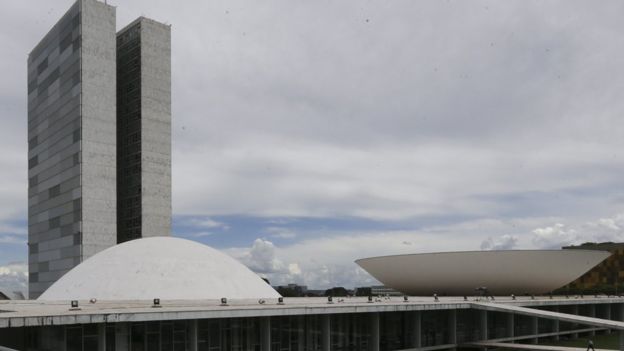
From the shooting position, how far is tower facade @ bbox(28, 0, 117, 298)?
8662cm

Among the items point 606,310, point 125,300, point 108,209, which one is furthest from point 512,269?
point 108,209

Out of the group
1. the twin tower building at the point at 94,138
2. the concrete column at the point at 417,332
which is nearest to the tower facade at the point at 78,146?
the twin tower building at the point at 94,138

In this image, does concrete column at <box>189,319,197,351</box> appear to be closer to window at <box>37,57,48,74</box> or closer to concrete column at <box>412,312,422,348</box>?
concrete column at <box>412,312,422,348</box>

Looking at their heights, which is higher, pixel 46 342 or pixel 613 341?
pixel 46 342

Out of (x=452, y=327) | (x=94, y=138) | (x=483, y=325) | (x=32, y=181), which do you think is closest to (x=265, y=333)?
(x=452, y=327)

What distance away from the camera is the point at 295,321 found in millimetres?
34938

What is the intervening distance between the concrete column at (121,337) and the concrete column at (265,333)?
7.28 meters

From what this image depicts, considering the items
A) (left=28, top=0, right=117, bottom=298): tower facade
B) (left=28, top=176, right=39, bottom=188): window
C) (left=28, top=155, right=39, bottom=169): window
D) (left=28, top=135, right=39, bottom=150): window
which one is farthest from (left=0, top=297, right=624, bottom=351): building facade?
(left=28, top=135, right=39, bottom=150): window

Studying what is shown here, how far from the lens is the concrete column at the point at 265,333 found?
107 feet

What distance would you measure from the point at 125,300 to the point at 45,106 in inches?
2797

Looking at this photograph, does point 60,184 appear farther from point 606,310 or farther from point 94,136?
point 606,310

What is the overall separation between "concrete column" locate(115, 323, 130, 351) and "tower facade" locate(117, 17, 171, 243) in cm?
6503

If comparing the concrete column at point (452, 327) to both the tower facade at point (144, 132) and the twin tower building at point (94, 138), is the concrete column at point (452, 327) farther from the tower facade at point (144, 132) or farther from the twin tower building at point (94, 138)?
the tower facade at point (144, 132)

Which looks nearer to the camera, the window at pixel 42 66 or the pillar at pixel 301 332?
the pillar at pixel 301 332
